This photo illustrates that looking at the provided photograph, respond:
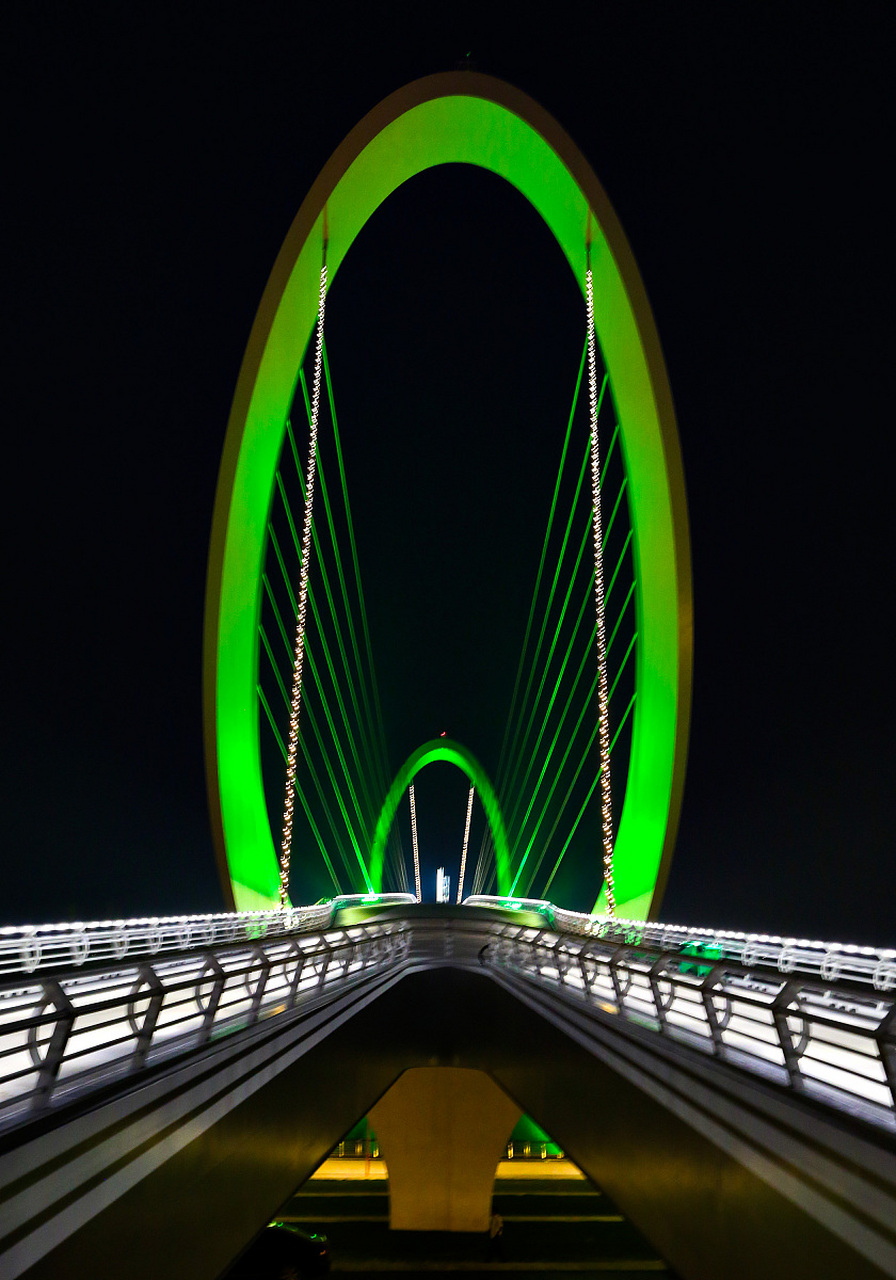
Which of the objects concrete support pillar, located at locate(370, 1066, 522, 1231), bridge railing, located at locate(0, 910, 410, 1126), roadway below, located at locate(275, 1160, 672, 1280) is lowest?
roadway below, located at locate(275, 1160, 672, 1280)

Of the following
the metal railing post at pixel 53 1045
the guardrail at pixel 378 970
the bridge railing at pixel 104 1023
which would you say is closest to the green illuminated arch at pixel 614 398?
the guardrail at pixel 378 970

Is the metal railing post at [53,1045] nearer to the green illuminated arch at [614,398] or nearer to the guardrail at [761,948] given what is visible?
the guardrail at [761,948]

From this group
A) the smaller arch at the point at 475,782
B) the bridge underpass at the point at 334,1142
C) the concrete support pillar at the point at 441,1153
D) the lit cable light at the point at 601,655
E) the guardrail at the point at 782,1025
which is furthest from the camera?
the smaller arch at the point at 475,782

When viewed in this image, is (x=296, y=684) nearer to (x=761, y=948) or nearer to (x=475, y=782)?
(x=761, y=948)

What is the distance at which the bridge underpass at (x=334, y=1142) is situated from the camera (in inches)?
146

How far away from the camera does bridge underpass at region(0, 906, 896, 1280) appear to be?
371 centimetres

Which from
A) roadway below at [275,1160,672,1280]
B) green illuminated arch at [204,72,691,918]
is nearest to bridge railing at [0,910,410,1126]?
roadway below at [275,1160,672,1280]

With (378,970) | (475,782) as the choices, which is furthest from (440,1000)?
(475,782)

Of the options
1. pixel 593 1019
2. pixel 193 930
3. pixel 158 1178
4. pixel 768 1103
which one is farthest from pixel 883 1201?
pixel 193 930

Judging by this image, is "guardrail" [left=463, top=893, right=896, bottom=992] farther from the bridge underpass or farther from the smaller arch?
the smaller arch

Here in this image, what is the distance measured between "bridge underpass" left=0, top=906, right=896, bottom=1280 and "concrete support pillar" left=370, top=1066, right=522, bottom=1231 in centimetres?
1439

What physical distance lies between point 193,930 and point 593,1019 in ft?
25.8

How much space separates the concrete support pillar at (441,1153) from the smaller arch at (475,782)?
28.0m

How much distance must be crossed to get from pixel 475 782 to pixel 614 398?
179 feet
